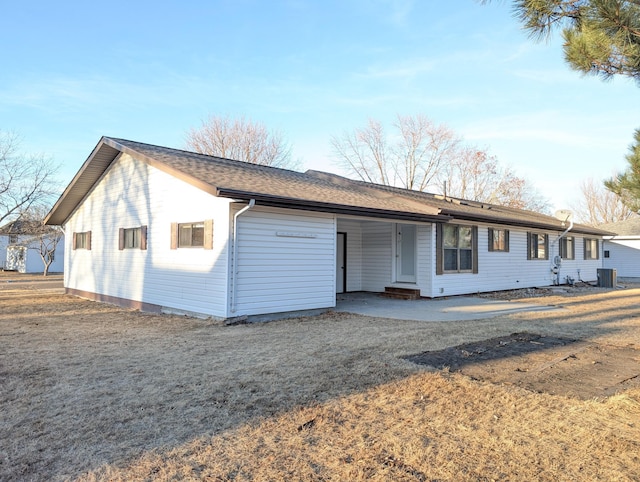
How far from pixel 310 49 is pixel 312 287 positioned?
1013 centimetres

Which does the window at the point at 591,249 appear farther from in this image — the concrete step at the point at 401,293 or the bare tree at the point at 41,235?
the bare tree at the point at 41,235

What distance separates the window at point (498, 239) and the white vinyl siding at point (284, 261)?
23.8 ft

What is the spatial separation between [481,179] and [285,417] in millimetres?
35944

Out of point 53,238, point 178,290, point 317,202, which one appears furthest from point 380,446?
point 53,238

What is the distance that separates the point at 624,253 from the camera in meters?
26.9

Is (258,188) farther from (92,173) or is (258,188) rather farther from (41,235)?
(41,235)

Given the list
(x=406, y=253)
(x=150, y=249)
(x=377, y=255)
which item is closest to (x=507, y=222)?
(x=406, y=253)

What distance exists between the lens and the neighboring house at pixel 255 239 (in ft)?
29.5

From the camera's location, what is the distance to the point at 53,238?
96.9 feet

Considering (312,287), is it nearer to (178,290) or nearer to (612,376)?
(178,290)

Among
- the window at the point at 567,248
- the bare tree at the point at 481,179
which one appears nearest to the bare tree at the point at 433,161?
the bare tree at the point at 481,179

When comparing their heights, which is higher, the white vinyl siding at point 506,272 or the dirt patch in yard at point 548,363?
the white vinyl siding at point 506,272

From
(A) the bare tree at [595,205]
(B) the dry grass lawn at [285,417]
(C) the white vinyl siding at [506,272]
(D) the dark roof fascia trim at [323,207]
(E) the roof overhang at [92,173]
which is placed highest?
(A) the bare tree at [595,205]

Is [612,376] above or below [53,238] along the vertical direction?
below
